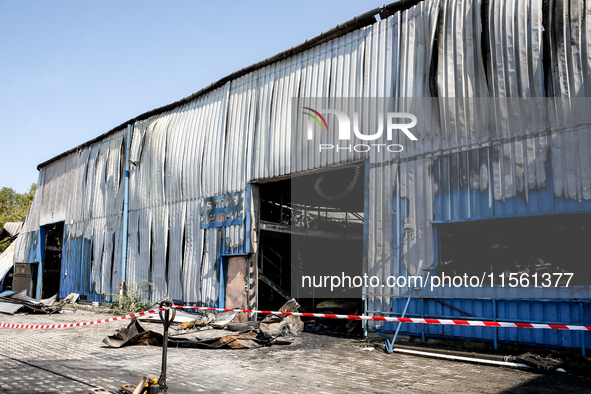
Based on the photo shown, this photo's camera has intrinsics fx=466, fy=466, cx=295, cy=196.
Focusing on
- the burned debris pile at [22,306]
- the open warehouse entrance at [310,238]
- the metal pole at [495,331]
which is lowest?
the burned debris pile at [22,306]

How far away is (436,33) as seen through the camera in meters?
11.5

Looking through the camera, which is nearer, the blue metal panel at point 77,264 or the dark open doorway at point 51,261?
the blue metal panel at point 77,264

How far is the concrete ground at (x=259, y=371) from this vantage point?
6967 mm

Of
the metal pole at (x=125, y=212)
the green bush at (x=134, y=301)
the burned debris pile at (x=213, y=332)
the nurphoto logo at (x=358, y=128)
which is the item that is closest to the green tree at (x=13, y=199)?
the metal pole at (x=125, y=212)

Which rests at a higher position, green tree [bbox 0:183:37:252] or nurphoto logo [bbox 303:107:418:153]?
green tree [bbox 0:183:37:252]

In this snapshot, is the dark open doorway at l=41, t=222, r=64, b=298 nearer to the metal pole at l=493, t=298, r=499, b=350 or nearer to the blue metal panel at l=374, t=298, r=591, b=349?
the blue metal panel at l=374, t=298, r=591, b=349

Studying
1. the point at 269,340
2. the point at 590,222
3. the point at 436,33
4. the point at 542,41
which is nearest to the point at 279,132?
the point at 436,33

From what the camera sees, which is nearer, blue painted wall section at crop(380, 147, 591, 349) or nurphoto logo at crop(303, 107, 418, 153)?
blue painted wall section at crop(380, 147, 591, 349)

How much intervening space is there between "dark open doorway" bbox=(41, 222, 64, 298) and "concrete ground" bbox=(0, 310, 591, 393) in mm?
19833

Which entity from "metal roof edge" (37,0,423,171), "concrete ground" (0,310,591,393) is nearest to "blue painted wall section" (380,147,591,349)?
"concrete ground" (0,310,591,393)

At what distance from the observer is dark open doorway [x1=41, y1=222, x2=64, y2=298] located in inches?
1161

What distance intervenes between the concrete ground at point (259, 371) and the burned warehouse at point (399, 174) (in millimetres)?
1498

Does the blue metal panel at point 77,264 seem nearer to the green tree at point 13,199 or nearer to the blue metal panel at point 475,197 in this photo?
the blue metal panel at point 475,197

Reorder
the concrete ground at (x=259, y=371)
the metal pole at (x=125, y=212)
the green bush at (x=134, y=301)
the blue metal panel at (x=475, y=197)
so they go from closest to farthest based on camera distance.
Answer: the concrete ground at (x=259, y=371)
the blue metal panel at (x=475, y=197)
the green bush at (x=134, y=301)
the metal pole at (x=125, y=212)
